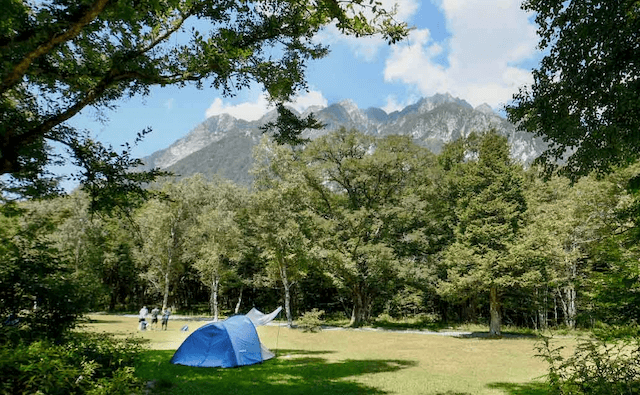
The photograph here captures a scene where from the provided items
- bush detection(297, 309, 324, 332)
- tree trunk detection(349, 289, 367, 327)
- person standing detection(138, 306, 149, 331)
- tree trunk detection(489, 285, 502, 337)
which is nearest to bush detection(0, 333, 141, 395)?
person standing detection(138, 306, 149, 331)

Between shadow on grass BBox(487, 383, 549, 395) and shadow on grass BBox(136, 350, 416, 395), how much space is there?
3.47 m

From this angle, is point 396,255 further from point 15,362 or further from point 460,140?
point 15,362

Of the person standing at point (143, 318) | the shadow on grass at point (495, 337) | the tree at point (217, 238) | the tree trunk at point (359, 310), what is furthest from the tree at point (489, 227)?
the tree at point (217, 238)

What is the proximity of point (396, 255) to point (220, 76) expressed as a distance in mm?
24497

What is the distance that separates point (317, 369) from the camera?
1288 cm

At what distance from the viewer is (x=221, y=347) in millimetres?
13078

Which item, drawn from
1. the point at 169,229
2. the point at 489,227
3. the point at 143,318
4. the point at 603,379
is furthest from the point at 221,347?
the point at 169,229

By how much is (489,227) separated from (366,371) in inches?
579

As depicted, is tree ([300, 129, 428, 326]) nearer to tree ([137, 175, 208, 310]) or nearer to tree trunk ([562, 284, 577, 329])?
tree trunk ([562, 284, 577, 329])

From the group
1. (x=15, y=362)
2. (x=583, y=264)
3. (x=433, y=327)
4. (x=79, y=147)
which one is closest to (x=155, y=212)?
(x=433, y=327)

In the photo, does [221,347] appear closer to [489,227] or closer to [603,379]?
[603,379]

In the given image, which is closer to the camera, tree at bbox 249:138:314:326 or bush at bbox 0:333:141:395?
bush at bbox 0:333:141:395

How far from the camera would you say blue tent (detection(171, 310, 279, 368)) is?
1271 centimetres

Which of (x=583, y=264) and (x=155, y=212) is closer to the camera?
(x=583, y=264)
